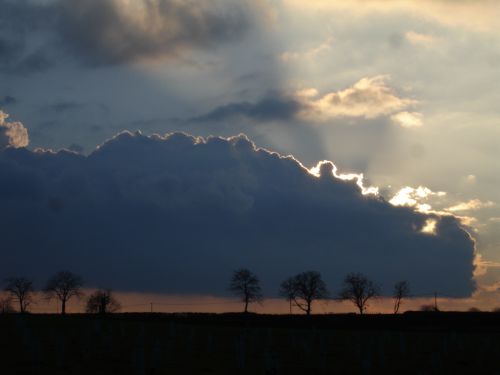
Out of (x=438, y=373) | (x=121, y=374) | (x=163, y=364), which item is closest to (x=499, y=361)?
(x=438, y=373)

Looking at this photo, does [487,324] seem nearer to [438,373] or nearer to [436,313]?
[436,313]

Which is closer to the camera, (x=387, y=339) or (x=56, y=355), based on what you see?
(x=56, y=355)

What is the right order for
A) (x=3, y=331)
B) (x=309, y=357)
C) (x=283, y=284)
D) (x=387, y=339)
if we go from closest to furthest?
(x=309, y=357)
(x=3, y=331)
(x=387, y=339)
(x=283, y=284)

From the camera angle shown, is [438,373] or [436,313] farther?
[436,313]

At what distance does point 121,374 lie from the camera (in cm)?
4256

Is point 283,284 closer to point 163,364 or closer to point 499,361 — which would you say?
point 499,361

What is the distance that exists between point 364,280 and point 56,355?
140 metres

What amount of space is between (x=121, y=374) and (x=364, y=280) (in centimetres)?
14465

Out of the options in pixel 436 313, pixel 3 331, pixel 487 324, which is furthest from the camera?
pixel 436 313

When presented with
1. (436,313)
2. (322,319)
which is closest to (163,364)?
(322,319)

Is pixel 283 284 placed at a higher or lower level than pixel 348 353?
higher

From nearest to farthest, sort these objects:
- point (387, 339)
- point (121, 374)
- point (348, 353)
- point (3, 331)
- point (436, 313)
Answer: point (121, 374)
point (348, 353)
point (3, 331)
point (387, 339)
point (436, 313)

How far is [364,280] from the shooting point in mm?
181375

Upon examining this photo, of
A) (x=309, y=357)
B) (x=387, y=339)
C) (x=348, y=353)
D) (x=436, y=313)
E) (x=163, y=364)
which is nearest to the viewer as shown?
(x=163, y=364)
